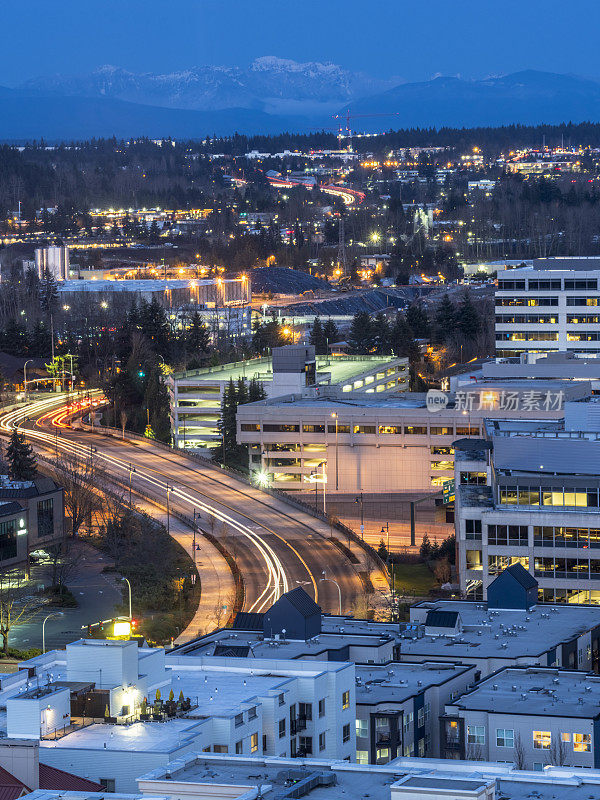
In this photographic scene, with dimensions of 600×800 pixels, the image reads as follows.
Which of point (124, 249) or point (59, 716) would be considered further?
point (124, 249)

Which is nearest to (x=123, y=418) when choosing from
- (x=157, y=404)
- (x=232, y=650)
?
(x=157, y=404)

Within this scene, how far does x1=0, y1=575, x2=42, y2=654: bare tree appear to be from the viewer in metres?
50.8

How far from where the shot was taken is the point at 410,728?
3447cm

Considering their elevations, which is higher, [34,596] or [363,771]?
[363,771]

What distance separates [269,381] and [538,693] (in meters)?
53.3

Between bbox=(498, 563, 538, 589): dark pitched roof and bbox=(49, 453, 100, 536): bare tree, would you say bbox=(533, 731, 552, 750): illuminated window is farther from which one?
bbox=(49, 453, 100, 536): bare tree

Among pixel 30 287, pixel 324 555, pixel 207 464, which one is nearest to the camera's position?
pixel 324 555

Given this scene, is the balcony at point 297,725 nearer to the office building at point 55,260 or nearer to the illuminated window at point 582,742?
the illuminated window at point 582,742

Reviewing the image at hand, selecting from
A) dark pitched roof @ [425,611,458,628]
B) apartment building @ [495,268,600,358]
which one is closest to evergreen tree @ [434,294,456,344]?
apartment building @ [495,268,600,358]

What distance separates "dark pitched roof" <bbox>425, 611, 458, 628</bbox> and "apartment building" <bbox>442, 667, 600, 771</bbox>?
5195mm

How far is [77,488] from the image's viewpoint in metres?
68.2

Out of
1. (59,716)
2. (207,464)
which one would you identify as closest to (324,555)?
(207,464)

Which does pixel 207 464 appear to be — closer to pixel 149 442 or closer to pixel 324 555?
pixel 149 442

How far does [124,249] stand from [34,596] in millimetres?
144799
